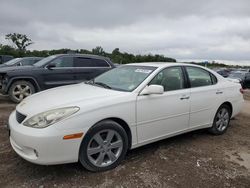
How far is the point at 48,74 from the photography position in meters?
8.03

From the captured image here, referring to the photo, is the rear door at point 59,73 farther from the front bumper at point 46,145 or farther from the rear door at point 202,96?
the front bumper at point 46,145

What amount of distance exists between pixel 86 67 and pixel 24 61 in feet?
19.5

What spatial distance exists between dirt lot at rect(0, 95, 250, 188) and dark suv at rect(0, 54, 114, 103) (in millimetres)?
3277

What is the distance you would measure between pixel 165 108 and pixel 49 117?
1811mm

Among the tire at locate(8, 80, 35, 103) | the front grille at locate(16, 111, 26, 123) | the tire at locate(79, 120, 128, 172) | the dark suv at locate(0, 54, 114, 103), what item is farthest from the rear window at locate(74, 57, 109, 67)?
the tire at locate(79, 120, 128, 172)

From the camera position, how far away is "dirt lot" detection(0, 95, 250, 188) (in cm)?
312

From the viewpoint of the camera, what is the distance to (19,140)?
3072mm

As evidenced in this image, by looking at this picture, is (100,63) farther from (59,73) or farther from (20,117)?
(20,117)

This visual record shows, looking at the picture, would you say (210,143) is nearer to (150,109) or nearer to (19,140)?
(150,109)

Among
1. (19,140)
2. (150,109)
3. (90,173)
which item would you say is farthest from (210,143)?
(19,140)

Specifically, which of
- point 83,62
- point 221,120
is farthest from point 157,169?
point 83,62

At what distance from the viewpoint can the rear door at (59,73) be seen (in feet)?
26.3

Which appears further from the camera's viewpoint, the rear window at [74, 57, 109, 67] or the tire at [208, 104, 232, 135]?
the rear window at [74, 57, 109, 67]

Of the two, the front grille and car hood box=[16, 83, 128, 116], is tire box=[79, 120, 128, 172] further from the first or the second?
the front grille
